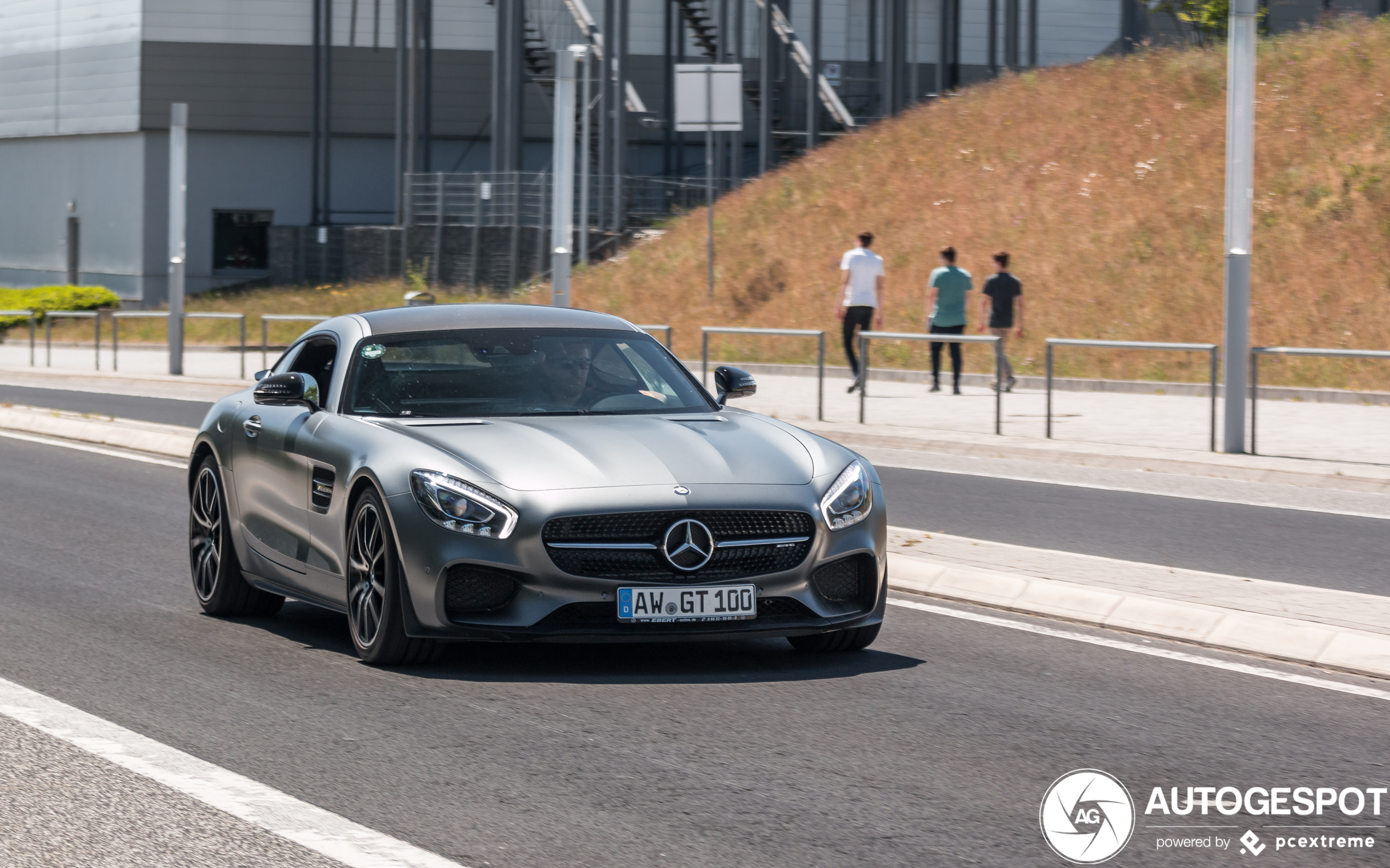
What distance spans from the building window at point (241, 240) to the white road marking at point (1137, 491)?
44.7 meters

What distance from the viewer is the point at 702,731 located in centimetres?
649

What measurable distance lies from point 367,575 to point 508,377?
3.99 feet

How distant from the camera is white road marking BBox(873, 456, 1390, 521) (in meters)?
13.7

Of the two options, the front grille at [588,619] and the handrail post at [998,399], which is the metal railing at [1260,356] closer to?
the handrail post at [998,399]

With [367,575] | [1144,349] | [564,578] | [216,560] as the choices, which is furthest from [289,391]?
[1144,349]

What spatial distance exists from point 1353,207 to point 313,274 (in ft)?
109

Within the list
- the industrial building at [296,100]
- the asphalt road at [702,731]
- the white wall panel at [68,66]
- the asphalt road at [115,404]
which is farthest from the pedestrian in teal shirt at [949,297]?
the white wall panel at [68,66]

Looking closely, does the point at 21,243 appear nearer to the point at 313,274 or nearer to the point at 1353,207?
the point at 313,274

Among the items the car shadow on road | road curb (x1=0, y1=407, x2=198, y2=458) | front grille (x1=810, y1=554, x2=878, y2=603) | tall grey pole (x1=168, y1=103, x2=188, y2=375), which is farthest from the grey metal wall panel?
front grille (x1=810, y1=554, x2=878, y2=603)

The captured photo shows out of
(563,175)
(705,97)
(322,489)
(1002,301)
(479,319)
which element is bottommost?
(322,489)

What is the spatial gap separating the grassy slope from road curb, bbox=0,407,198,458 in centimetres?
651

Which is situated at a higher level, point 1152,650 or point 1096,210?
point 1096,210

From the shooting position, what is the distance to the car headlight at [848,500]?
24.7 feet

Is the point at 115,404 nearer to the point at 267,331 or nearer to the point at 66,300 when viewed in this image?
the point at 267,331
